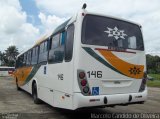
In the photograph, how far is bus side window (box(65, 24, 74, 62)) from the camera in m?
8.55

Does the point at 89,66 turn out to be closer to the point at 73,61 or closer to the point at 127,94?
the point at 73,61

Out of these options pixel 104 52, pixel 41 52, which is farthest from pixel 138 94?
pixel 41 52

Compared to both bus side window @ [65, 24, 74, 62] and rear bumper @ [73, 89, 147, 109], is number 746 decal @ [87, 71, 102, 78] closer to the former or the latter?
rear bumper @ [73, 89, 147, 109]

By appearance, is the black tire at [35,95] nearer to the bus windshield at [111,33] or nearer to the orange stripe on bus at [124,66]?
the orange stripe on bus at [124,66]

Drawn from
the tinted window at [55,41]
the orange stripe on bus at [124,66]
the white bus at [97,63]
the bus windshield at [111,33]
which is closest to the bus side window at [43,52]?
the tinted window at [55,41]

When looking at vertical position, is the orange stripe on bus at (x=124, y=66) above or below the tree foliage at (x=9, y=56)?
below

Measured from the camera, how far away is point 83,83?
8141 mm

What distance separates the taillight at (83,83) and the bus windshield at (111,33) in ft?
2.92

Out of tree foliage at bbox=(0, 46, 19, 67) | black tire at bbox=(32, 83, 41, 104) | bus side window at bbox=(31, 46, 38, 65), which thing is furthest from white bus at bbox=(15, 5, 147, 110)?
tree foliage at bbox=(0, 46, 19, 67)

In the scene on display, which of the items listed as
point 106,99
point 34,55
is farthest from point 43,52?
point 106,99

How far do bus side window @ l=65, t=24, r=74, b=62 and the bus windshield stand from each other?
0.41 metres

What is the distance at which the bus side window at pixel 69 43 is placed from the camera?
337 inches

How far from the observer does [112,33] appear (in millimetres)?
8938

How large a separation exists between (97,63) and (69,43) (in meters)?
1.02
